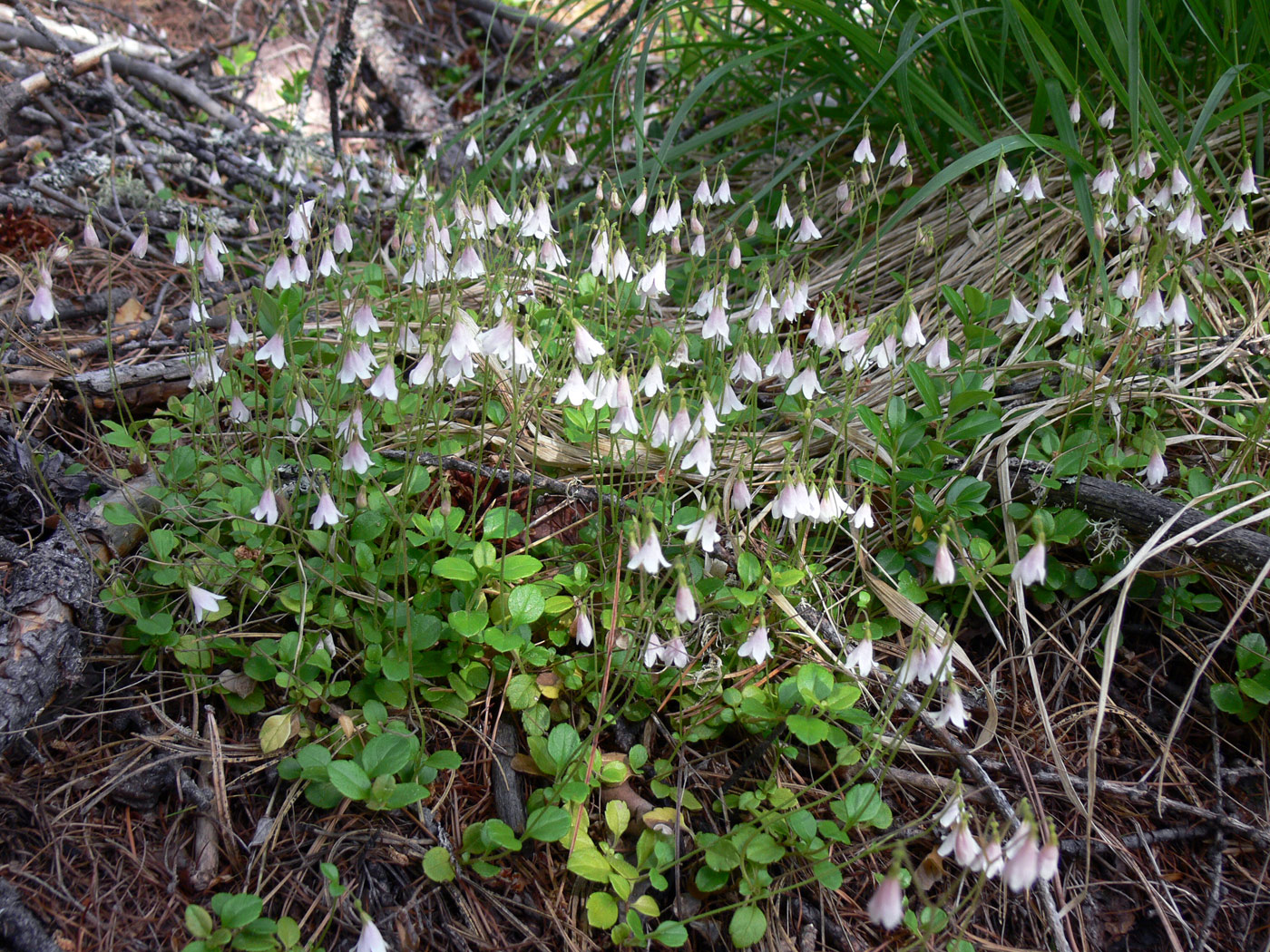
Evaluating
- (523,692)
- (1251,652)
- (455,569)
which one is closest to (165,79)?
(455,569)

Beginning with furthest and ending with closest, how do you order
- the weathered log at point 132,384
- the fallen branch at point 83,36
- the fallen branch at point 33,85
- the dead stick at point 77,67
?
the fallen branch at point 83,36
the dead stick at point 77,67
the fallen branch at point 33,85
the weathered log at point 132,384

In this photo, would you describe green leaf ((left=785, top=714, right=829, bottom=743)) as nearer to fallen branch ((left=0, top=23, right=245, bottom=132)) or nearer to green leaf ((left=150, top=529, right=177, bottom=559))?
green leaf ((left=150, top=529, right=177, bottom=559))

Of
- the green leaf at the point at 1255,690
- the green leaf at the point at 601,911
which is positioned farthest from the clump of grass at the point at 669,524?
the green leaf at the point at 1255,690

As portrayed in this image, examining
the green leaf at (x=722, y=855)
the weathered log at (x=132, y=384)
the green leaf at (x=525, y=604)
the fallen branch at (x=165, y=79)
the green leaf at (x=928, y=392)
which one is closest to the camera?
the green leaf at (x=722, y=855)

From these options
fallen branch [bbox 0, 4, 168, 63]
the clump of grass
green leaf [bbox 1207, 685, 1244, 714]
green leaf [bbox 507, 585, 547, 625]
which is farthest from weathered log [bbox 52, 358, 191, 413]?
green leaf [bbox 1207, 685, 1244, 714]

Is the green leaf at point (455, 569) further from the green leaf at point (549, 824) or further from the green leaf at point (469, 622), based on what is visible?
the green leaf at point (549, 824)

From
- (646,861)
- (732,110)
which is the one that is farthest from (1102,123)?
(646,861)

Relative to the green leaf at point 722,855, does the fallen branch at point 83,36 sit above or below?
above
